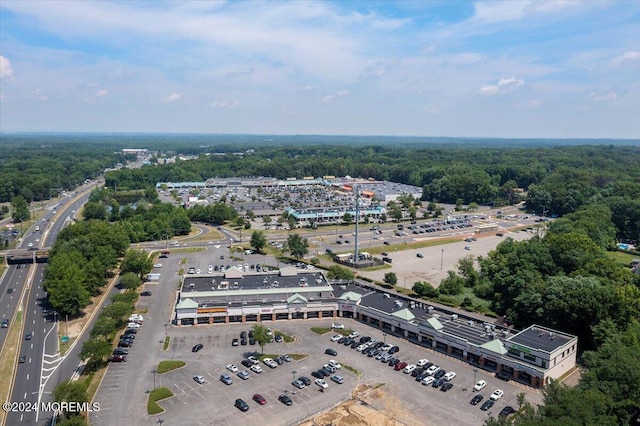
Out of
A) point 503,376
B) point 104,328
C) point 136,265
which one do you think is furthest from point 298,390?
point 136,265

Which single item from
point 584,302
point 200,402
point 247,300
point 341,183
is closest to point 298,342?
point 247,300

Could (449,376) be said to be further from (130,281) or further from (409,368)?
(130,281)

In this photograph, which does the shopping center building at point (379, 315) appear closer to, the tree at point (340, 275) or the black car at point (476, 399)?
the tree at point (340, 275)

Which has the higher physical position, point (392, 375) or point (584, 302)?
point (584, 302)

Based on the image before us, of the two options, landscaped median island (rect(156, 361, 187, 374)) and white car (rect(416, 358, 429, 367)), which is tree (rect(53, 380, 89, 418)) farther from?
white car (rect(416, 358, 429, 367))

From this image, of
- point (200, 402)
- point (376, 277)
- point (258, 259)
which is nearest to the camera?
point (200, 402)

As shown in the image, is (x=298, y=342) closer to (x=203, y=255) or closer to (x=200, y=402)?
(x=200, y=402)

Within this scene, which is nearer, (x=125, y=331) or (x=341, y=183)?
(x=125, y=331)

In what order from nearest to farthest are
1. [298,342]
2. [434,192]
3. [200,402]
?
[200,402] < [298,342] < [434,192]
